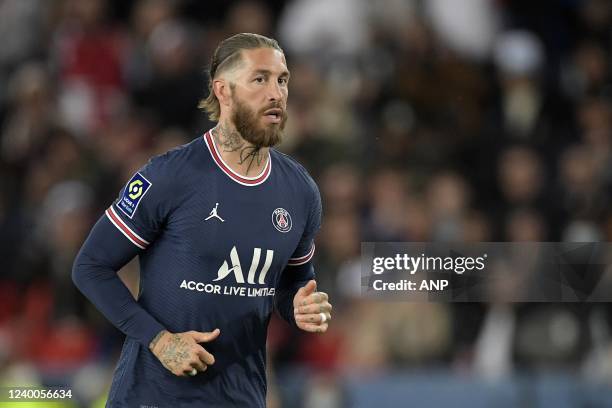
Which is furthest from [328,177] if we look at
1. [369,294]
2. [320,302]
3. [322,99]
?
[320,302]

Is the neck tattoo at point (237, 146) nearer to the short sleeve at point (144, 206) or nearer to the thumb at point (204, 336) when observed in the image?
the short sleeve at point (144, 206)

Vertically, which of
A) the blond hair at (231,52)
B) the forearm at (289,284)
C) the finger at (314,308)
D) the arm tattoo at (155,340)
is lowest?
the arm tattoo at (155,340)

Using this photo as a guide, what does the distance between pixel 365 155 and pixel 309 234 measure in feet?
12.5

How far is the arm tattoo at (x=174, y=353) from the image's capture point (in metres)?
3.88

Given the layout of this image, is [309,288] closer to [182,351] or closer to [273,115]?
[182,351]

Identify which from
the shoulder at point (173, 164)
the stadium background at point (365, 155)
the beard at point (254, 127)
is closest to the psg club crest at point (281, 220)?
the beard at point (254, 127)

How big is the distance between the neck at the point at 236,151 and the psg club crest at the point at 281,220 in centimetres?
17

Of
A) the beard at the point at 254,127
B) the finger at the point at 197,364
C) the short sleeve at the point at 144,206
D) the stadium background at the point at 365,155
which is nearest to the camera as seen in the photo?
the finger at the point at 197,364

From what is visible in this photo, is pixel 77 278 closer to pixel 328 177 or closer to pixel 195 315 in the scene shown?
pixel 195 315

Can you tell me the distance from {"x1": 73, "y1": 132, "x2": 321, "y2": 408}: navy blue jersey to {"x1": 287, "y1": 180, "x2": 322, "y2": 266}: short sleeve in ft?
0.60

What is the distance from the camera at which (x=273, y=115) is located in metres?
4.13

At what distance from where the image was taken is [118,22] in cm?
973

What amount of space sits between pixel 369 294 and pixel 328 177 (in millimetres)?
1460

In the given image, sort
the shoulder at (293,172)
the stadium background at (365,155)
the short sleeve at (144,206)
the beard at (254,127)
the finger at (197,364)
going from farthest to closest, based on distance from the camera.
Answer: the stadium background at (365,155), the shoulder at (293,172), the beard at (254,127), the short sleeve at (144,206), the finger at (197,364)
